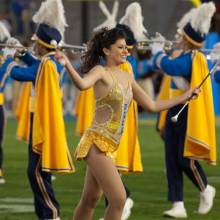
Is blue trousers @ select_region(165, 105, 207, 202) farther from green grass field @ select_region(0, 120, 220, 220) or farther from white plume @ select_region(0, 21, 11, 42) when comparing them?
white plume @ select_region(0, 21, 11, 42)

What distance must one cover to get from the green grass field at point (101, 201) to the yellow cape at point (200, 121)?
1.87ft

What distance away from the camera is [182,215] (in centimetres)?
1120

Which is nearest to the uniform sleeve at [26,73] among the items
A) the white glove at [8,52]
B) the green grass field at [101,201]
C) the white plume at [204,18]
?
the white glove at [8,52]

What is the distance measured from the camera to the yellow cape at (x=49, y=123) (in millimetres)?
10578

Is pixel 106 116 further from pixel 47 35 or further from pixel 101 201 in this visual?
pixel 101 201

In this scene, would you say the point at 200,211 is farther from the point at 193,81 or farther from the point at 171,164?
the point at 193,81

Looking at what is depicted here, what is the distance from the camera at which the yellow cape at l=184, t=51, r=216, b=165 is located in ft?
37.5

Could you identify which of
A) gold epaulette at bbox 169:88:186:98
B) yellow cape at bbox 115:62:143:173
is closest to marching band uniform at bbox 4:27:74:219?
yellow cape at bbox 115:62:143:173

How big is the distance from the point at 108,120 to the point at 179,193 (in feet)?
9.05

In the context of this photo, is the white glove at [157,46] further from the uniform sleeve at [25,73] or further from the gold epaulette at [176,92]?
the uniform sleeve at [25,73]

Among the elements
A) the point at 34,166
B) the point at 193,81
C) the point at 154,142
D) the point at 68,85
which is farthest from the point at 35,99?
the point at 68,85

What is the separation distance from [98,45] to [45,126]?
189 cm

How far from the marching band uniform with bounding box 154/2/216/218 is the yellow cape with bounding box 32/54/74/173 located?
3.78ft

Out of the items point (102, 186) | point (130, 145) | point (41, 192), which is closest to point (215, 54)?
point (130, 145)
